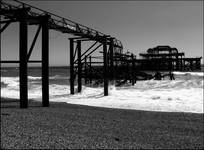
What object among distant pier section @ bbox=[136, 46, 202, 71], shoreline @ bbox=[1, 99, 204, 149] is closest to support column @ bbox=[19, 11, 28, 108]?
shoreline @ bbox=[1, 99, 204, 149]

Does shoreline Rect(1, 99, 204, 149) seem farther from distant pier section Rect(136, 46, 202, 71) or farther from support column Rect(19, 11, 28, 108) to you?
distant pier section Rect(136, 46, 202, 71)

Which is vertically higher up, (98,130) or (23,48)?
(23,48)

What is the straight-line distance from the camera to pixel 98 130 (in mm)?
7633

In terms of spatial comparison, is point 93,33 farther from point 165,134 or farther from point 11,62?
point 165,134

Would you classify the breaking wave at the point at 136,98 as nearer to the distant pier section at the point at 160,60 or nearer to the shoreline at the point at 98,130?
the shoreline at the point at 98,130

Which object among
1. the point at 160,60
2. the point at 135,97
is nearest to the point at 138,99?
the point at 135,97

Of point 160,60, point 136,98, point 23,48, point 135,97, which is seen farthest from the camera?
point 160,60

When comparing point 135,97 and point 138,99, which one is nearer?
point 138,99

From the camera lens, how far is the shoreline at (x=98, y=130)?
6332 millimetres

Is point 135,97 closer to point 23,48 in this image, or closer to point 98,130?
point 23,48

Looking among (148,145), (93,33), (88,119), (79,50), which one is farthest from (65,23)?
(148,145)

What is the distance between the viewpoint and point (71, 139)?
6582 mm

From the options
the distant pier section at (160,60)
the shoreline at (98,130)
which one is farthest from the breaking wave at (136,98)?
the distant pier section at (160,60)

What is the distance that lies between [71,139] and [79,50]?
1405 centimetres
